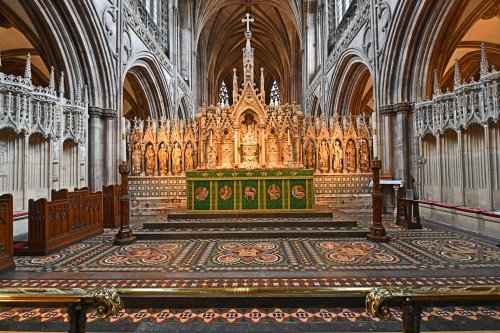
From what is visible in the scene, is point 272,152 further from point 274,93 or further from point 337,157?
point 274,93

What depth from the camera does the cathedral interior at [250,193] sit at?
2.95 m

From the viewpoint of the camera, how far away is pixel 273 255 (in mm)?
4883

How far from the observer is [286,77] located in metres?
32.5

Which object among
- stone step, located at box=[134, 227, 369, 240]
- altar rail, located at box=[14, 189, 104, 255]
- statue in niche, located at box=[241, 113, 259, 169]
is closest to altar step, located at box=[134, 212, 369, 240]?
stone step, located at box=[134, 227, 369, 240]

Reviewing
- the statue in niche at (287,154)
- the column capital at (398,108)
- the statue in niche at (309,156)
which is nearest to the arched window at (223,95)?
the statue in niche at (309,156)

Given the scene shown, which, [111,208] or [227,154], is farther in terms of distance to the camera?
[227,154]

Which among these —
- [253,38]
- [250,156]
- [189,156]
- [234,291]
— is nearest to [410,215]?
[250,156]

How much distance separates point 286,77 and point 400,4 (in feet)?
79.8

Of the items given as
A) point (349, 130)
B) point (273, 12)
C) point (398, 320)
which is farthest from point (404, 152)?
point (273, 12)

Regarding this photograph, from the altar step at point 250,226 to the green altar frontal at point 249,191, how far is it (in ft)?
1.33

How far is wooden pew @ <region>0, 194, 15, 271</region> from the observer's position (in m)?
4.19

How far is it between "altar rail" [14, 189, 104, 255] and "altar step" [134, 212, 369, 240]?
115 centimetres

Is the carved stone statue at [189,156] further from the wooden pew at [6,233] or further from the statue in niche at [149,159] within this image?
the wooden pew at [6,233]

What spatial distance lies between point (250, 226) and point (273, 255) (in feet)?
7.10
